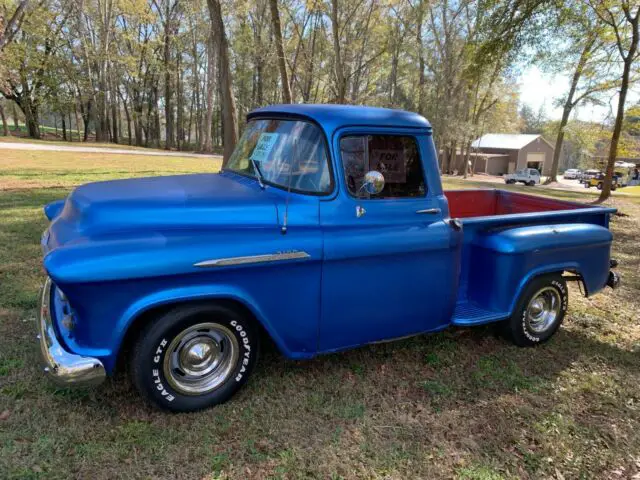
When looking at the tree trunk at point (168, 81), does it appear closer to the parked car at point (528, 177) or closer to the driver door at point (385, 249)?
the parked car at point (528, 177)

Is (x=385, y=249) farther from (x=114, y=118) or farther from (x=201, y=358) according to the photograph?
(x=114, y=118)

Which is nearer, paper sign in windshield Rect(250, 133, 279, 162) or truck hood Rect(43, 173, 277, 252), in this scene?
truck hood Rect(43, 173, 277, 252)

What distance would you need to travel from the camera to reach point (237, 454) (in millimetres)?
2561

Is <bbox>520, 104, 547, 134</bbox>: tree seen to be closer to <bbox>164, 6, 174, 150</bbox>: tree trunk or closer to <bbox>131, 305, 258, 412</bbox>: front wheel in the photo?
<bbox>164, 6, 174, 150</bbox>: tree trunk

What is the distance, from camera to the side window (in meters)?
3.12

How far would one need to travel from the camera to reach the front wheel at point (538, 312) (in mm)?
3908

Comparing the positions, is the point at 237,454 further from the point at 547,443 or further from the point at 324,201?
the point at 547,443

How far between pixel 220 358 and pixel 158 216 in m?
1.01

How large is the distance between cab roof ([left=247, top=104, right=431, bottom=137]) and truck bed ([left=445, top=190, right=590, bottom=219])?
1993 mm

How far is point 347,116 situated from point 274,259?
115 cm

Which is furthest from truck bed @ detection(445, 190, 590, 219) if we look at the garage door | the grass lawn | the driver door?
the garage door

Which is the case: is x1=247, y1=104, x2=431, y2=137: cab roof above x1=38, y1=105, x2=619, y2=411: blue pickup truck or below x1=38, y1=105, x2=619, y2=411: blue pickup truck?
above

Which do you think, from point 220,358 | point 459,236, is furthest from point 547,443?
point 220,358

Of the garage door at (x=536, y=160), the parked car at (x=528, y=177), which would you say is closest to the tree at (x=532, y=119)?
the garage door at (x=536, y=160)
